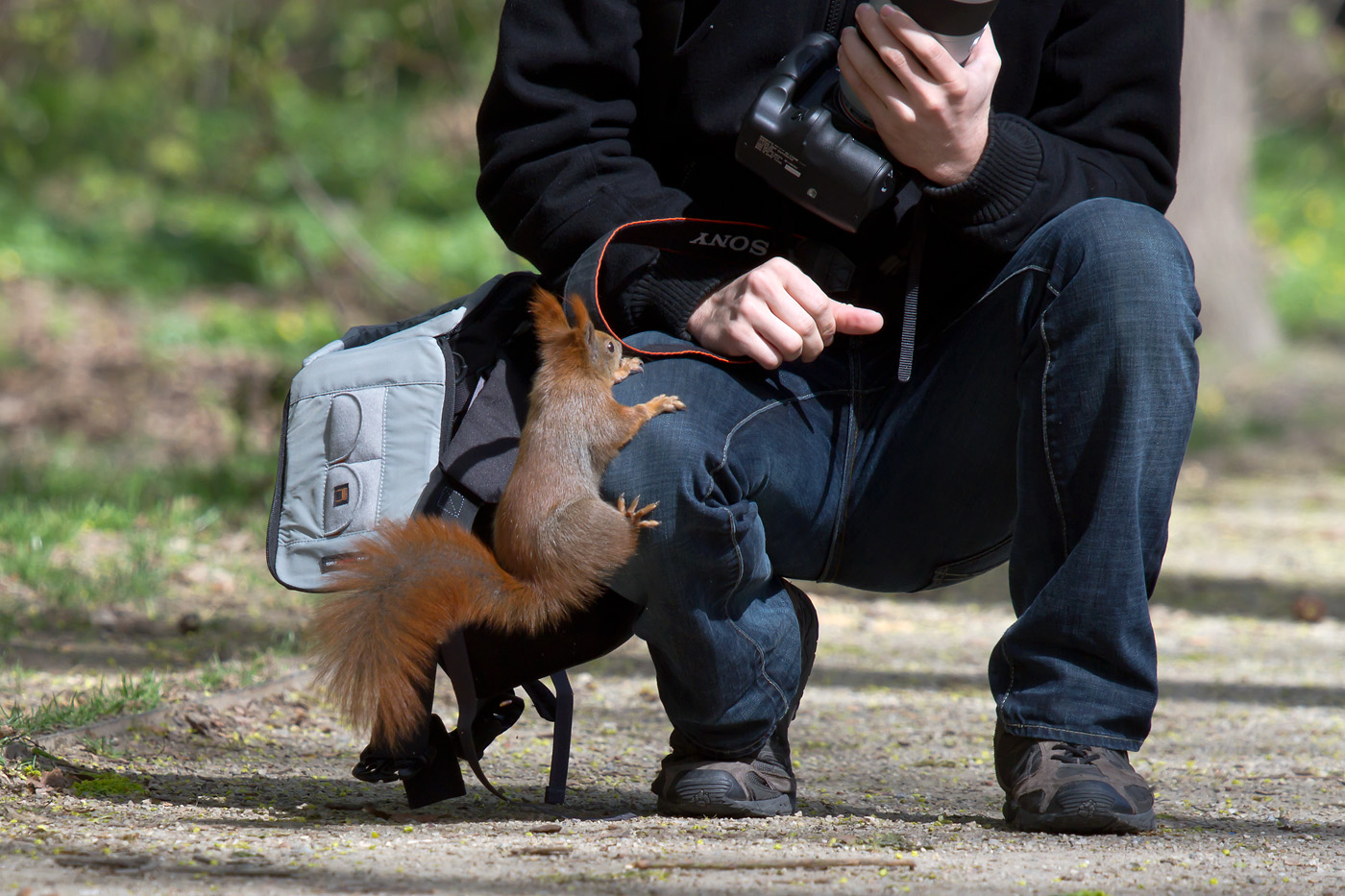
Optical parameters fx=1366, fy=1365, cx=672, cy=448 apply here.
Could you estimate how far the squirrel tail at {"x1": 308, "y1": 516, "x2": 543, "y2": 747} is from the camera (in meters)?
1.85

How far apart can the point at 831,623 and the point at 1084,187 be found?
2163mm

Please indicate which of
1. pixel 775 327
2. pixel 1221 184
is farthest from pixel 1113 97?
pixel 1221 184

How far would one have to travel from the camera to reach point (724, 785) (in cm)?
206

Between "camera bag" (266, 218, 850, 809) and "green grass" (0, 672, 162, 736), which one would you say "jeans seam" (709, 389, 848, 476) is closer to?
"camera bag" (266, 218, 850, 809)

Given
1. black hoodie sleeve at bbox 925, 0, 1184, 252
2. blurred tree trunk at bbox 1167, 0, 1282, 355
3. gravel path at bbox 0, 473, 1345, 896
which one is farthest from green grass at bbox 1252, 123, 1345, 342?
black hoodie sleeve at bbox 925, 0, 1184, 252

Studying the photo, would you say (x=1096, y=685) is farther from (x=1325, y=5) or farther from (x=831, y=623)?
(x=1325, y=5)

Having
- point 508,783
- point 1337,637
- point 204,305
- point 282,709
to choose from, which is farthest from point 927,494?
point 204,305

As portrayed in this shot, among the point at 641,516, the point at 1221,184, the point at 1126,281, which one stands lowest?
the point at 641,516

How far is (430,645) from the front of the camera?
1886 millimetres

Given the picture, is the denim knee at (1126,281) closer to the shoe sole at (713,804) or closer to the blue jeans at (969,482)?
the blue jeans at (969,482)

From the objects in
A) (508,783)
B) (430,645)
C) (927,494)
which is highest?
(927,494)

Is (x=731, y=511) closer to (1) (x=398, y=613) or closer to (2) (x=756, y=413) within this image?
(2) (x=756, y=413)

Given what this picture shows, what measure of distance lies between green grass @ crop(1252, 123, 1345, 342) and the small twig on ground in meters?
9.20

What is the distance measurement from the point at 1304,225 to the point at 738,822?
12768 mm
